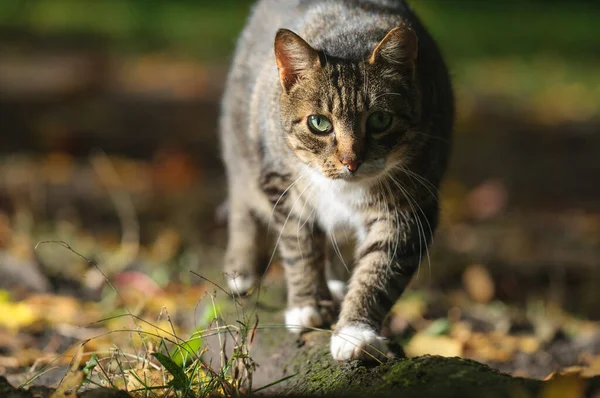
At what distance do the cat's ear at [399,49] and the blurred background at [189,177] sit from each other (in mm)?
1166

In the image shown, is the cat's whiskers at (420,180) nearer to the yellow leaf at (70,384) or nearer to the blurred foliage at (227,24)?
the yellow leaf at (70,384)

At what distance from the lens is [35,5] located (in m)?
13.8

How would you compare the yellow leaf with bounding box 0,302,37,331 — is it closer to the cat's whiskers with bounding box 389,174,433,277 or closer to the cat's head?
the cat's head

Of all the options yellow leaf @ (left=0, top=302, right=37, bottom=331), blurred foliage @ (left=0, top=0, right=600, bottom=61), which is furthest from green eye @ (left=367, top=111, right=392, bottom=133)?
blurred foliage @ (left=0, top=0, right=600, bottom=61)

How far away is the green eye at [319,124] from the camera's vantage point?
3.10 metres

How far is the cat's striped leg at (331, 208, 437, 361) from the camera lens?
10.5 ft

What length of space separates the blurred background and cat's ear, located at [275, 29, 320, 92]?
49.9 inches

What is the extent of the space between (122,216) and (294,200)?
105 inches

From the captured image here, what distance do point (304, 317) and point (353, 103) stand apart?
0.94m

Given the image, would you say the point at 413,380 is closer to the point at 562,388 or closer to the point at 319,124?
the point at 562,388

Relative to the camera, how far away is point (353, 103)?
3057 mm

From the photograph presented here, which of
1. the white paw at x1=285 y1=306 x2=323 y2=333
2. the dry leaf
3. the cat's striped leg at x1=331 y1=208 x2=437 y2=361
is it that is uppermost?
the cat's striped leg at x1=331 y1=208 x2=437 y2=361

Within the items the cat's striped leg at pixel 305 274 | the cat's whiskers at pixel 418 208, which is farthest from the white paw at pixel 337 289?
the cat's whiskers at pixel 418 208

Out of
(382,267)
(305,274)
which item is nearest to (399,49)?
(382,267)
